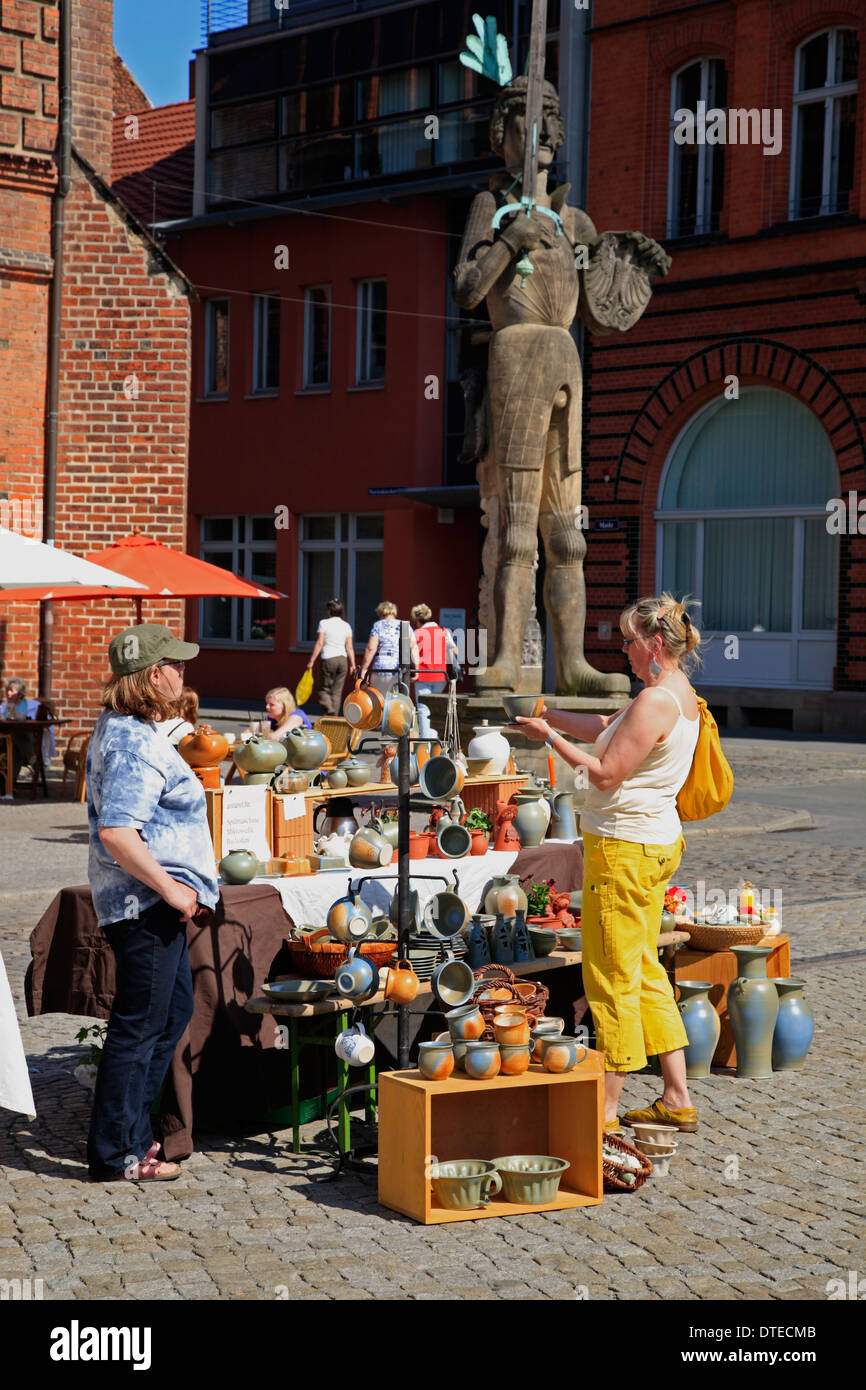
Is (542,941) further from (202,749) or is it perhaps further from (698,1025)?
(202,749)

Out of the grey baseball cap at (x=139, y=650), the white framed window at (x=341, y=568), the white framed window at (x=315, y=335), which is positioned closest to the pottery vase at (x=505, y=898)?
the grey baseball cap at (x=139, y=650)

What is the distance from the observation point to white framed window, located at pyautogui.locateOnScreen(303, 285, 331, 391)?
102 feet

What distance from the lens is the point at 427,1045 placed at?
5359 mm

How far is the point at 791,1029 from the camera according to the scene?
273 inches

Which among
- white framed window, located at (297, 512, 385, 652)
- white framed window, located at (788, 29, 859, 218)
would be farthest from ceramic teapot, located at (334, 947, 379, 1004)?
white framed window, located at (297, 512, 385, 652)

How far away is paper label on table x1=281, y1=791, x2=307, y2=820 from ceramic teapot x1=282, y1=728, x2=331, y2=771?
1.44ft

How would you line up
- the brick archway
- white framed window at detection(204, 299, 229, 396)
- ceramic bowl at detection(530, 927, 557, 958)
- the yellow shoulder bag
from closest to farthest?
the yellow shoulder bag < ceramic bowl at detection(530, 927, 557, 958) < the brick archway < white framed window at detection(204, 299, 229, 396)

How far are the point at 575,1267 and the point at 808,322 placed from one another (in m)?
21.8

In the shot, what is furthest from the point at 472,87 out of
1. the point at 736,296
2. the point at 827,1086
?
the point at 827,1086

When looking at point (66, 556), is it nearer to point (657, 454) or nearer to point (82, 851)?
point (82, 851)

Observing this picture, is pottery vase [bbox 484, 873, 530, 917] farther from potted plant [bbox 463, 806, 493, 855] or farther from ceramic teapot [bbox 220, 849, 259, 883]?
ceramic teapot [bbox 220, 849, 259, 883]

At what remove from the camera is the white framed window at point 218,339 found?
32531 millimetres

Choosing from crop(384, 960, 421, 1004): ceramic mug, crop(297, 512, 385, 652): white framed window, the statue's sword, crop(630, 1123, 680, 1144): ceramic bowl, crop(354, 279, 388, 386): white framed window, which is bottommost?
crop(630, 1123, 680, 1144): ceramic bowl

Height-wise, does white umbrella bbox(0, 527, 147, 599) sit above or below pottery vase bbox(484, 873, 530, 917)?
above
